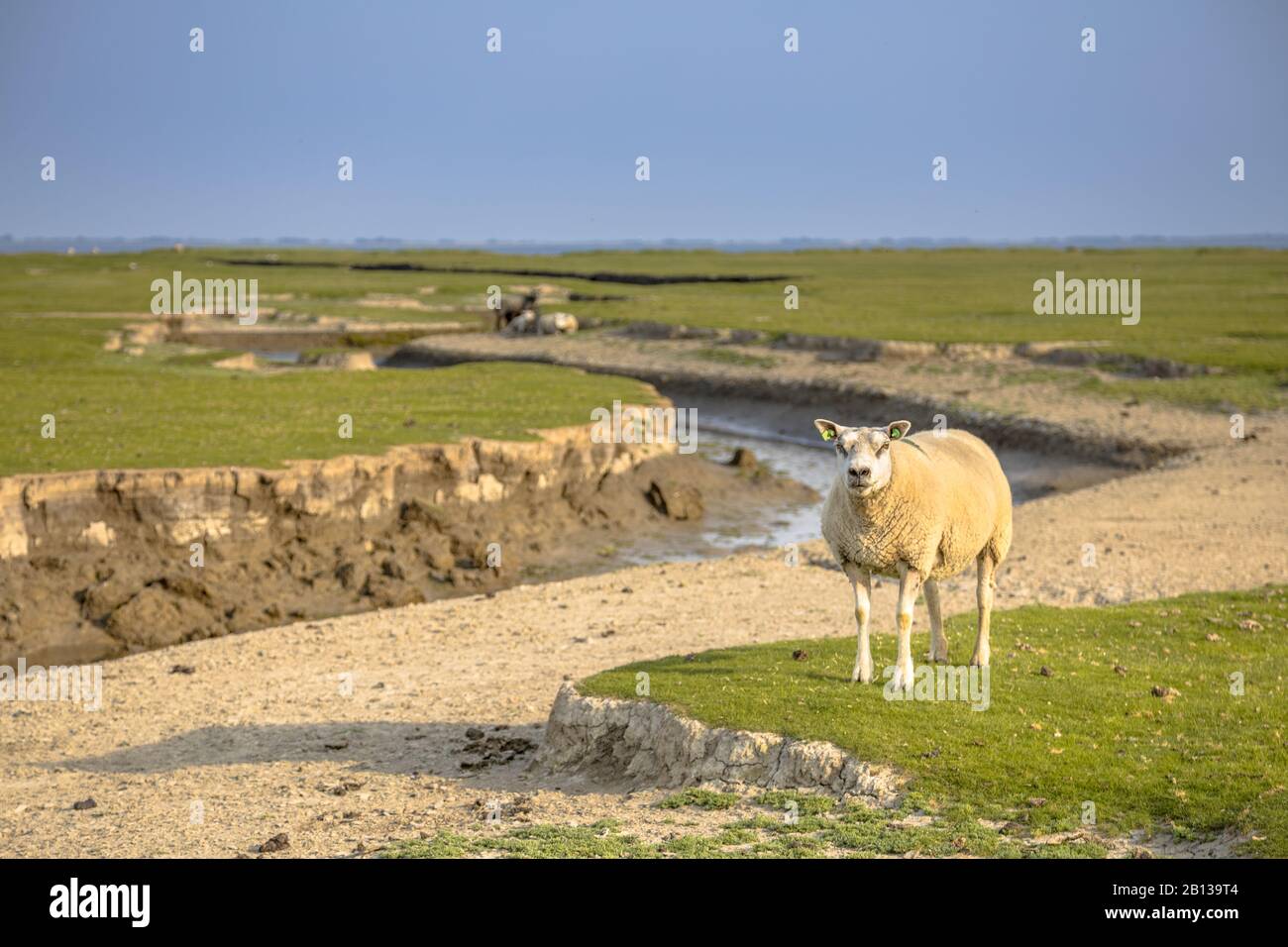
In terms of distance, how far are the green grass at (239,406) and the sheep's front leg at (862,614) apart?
17.1 metres

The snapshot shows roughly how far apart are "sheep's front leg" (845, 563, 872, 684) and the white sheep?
11 millimetres

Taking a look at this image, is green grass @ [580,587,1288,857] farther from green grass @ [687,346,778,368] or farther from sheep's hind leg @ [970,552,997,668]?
green grass @ [687,346,778,368]

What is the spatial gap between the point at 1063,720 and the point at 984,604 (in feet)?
7.65

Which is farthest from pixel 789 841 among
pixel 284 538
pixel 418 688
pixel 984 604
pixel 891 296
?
pixel 891 296

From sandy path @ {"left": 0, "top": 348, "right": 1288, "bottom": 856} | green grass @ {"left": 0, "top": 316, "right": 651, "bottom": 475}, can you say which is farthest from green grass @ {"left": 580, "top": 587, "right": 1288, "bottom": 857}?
green grass @ {"left": 0, "top": 316, "right": 651, "bottom": 475}

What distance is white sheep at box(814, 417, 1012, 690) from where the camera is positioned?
45.3 ft

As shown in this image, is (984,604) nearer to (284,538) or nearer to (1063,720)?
(1063,720)

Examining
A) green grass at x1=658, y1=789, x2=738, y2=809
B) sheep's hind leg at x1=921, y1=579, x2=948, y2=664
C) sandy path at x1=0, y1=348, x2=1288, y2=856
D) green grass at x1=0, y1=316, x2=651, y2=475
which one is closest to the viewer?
green grass at x1=658, y1=789, x2=738, y2=809

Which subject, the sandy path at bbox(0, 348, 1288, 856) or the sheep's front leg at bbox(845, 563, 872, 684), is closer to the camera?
the sandy path at bbox(0, 348, 1288, 856)

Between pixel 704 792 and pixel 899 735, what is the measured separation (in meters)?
2.11

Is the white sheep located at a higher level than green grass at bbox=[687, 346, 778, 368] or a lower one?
lower

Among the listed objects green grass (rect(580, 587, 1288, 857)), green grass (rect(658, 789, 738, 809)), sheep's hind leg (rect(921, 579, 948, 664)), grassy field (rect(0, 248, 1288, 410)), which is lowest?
green grass (rect(658, 789, 738, 809))

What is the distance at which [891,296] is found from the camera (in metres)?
92.9

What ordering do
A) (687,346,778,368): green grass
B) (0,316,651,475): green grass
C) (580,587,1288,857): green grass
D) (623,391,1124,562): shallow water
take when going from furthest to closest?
(687,346,778,368): green grass < (623,391,1124,562): shallow water < (0,316,651,475): green grass < (580,587,1288,857): green grass
